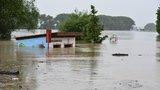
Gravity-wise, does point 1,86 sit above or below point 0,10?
below

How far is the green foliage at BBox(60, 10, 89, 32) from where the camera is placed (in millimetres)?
75062

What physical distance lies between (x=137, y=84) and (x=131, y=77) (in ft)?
7.57

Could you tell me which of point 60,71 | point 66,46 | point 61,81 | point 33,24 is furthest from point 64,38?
point 61,81

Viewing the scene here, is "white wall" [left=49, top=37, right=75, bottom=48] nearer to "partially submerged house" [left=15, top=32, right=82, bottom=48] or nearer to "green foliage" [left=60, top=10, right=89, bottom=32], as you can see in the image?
"partially submerged house" [left=15, top=32, right=82, bottom=48]

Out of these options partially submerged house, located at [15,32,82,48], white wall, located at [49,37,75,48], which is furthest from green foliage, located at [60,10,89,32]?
partially submerged house, located at [15,32,82,48]

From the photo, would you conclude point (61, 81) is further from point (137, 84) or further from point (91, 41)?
point (91, 41)

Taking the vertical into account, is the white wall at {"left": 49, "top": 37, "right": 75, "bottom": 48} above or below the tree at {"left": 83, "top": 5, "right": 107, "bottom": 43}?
below

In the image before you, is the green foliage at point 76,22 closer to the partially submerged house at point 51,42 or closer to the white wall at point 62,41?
the white wall at point 62,41

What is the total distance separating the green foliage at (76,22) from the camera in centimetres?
7506

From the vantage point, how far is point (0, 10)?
21.8m

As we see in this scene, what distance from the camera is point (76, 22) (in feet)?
249

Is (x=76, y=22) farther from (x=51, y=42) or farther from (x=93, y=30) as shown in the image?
(x=51, y=42)

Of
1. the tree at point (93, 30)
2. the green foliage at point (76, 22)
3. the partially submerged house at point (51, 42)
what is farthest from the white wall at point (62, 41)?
the green foliage at point (76, 22)

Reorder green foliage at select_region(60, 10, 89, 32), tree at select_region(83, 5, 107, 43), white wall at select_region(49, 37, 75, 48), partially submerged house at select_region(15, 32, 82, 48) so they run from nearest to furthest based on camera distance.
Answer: partially submerged house at select_region(15, 32, 82, 48) → white wall at select_region(49, 37, 75, 48) → tree at select_region(83, 5, 107, 43) → green foliage at select_region(60, 10, 89, 32)
